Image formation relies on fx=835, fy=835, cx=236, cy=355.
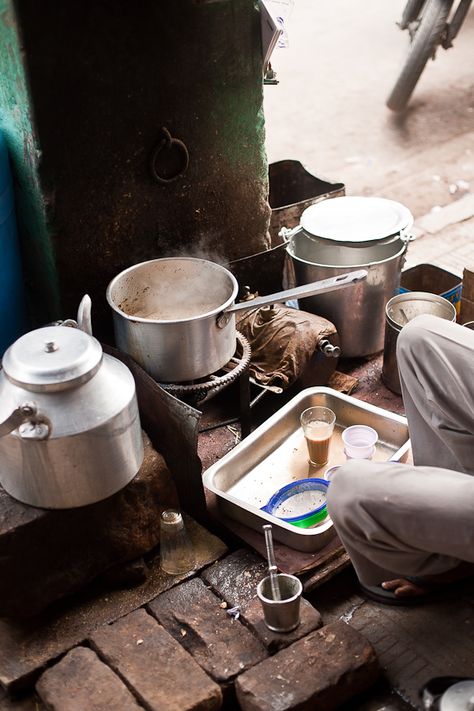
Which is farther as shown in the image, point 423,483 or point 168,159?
point 168,159

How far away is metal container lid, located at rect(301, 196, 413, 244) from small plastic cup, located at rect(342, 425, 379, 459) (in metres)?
1.06

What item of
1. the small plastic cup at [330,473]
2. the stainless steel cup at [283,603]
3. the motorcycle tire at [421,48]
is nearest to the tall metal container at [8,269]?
the small plastic cup at [330,473]

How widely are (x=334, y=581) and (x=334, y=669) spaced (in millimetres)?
550

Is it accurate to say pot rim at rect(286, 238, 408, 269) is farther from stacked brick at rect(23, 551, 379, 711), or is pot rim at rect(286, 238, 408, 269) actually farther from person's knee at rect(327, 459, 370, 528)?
stacked brick at rect(23, 551, 379, 711)

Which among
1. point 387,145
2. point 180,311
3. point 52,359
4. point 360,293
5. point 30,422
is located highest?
point 52,359

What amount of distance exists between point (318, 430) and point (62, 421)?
1311 mm

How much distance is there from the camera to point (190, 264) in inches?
159

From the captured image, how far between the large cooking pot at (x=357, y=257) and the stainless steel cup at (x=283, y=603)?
5.86ft

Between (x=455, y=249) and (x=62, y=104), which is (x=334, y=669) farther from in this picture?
(x=455, y=249)

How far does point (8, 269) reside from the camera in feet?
13.0

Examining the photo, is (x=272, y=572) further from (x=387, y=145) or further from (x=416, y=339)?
(x=387, y=145)

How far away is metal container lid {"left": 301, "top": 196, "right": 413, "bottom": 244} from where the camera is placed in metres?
4.45

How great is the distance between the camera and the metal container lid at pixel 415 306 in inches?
175

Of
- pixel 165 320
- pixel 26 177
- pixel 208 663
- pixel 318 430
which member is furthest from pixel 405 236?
pixel 208 663
